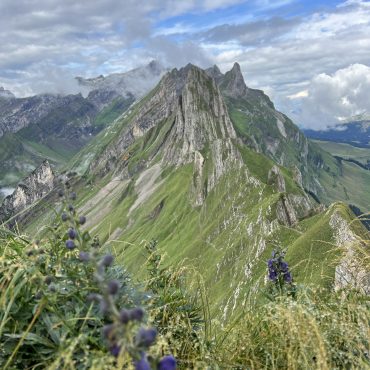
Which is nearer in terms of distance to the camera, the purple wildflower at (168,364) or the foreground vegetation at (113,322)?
the purple wildflower at (168,364)

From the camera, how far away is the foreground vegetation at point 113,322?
5.59 metres

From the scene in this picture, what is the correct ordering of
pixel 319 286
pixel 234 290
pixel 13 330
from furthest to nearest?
pixel 234 290 → pixel 319 286 → pixel 13 330

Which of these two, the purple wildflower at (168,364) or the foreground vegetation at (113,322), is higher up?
the purple wildflower at (168,364)

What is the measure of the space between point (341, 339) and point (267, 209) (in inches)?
4767

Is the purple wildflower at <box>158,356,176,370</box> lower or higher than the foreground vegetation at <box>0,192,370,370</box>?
Answer: higher

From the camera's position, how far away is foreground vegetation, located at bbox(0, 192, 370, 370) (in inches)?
220

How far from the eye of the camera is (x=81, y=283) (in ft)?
22.4

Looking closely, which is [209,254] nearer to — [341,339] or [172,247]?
[172,247]

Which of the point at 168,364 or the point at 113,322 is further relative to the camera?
the point at 113,322

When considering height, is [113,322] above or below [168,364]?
below

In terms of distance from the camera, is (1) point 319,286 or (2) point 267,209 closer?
(1) point 319,286

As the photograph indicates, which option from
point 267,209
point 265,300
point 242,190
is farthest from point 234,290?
point 265,300

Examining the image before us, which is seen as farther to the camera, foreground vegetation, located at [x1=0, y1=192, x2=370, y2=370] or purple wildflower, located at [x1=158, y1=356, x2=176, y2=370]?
foreground vegetation, located at [x1=0, y1=192, x2=370, y2=370]

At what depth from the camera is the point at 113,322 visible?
216 inches
